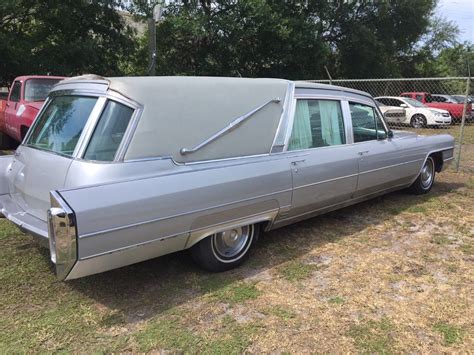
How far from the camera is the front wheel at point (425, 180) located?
6.73 meters

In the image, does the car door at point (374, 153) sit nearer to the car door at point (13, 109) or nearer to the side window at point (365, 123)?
the side window at point (365, 123)

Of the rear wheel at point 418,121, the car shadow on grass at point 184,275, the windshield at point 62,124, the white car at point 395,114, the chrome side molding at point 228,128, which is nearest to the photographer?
the car shadow on grass at point 184,275

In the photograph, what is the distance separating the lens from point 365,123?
5.59 meters

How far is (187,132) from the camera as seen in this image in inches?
145

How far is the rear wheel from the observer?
752 inches

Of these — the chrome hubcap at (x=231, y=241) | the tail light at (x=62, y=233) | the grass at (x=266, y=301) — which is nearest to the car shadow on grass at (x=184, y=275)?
Result: the grass at (x=266, y=301)

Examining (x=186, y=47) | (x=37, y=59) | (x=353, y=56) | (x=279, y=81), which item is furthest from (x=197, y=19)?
(x=279, y=81)

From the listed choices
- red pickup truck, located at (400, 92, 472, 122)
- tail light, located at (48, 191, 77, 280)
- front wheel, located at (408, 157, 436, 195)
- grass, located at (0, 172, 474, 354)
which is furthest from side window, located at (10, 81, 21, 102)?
red pickup truck, located at (400, 92, 472, 122)

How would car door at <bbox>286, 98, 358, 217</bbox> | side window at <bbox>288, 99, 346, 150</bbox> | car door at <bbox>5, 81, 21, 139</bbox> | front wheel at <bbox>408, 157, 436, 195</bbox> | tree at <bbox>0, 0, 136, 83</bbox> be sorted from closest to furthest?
car door at <bbox>286, 98, 358, 217</bbox>
side window at <bbox>288, 99, 346, 150</bbox>
front wheel at <bbox>408, 157, 436, 195</bbox>
car door at <bbox>5, 81, 21, 139</bbox>
tree at <bbox>0, 0, 136, 83</bbox>

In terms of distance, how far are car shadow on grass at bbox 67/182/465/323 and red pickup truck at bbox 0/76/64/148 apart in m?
5.21

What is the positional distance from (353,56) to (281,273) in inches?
940

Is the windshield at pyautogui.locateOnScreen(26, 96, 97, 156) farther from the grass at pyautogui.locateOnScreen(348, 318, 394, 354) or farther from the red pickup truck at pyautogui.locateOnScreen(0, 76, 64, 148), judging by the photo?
the red pickup truck at pyautogui.locateOnScreen(0, 76, 64, 148)

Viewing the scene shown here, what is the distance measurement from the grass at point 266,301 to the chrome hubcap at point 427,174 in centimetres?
199

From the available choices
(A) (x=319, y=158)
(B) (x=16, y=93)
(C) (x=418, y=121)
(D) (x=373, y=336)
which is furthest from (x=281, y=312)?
(C) (x=418, y=121)
